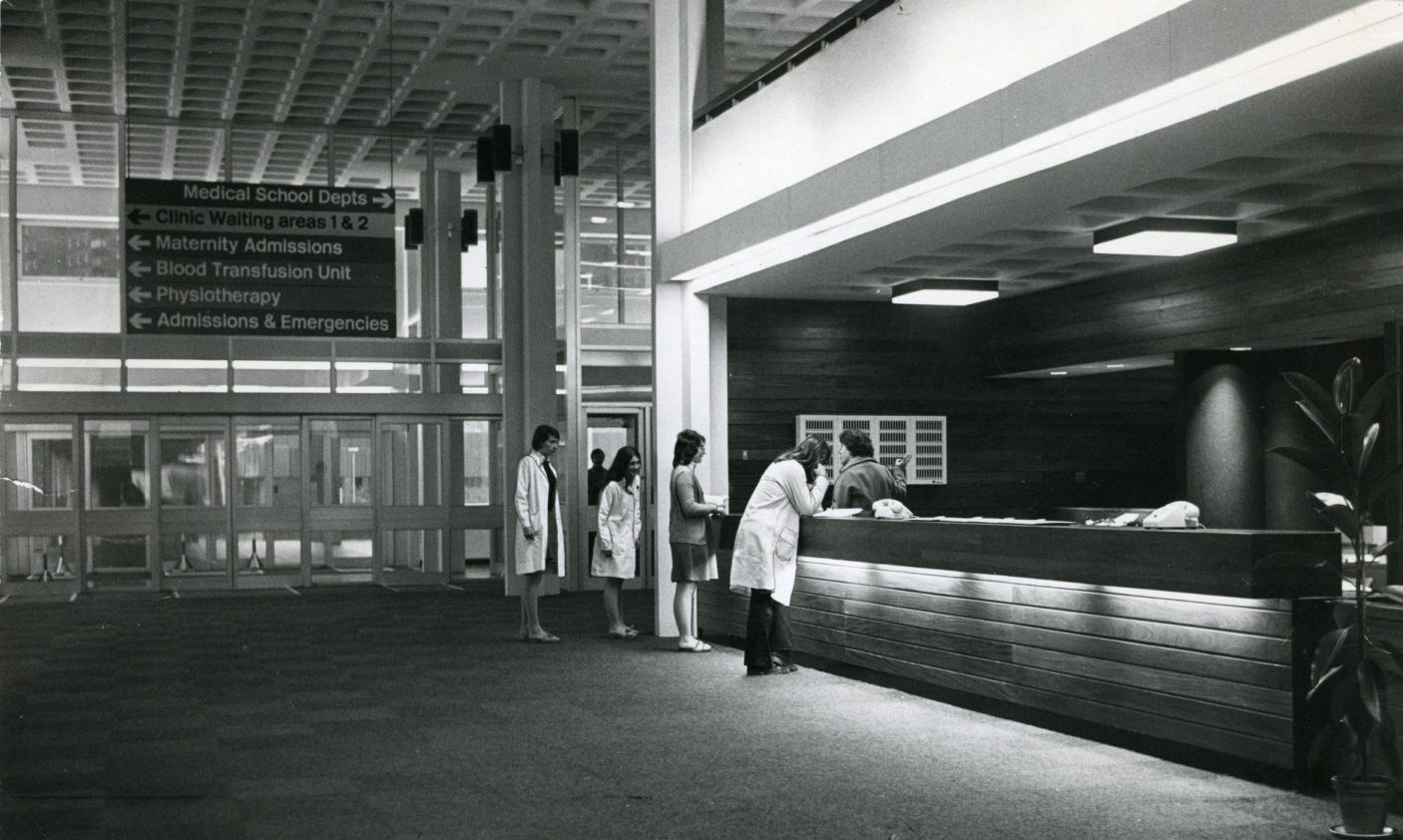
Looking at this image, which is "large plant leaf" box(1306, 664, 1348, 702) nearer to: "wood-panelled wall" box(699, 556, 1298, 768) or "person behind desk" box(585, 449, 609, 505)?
"wood-panelled wall" box(699, 556, 1298, 768)

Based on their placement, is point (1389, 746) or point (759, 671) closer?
point (1389, 746)

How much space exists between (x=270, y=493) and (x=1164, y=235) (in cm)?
1248

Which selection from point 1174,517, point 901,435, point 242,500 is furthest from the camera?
point 242,500

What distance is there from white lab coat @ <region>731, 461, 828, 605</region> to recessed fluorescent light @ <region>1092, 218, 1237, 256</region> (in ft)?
7.99

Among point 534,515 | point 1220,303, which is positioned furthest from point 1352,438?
point 534,515

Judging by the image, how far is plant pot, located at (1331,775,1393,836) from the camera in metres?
5.14

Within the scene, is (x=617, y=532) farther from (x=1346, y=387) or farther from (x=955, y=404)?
(x=1346, y=387)

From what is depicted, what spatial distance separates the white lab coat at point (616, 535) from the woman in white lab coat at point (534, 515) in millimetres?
402

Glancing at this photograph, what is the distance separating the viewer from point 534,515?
1133 cm

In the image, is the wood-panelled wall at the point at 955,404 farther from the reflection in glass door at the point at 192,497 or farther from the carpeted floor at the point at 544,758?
the reflection in glass door at the point at 192,497

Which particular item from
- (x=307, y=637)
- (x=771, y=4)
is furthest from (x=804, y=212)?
(x=307, y=637)

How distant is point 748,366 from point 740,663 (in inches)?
128

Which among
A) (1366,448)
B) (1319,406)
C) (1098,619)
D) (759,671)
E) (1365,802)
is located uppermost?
(1319,406)

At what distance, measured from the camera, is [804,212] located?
9.26 m
